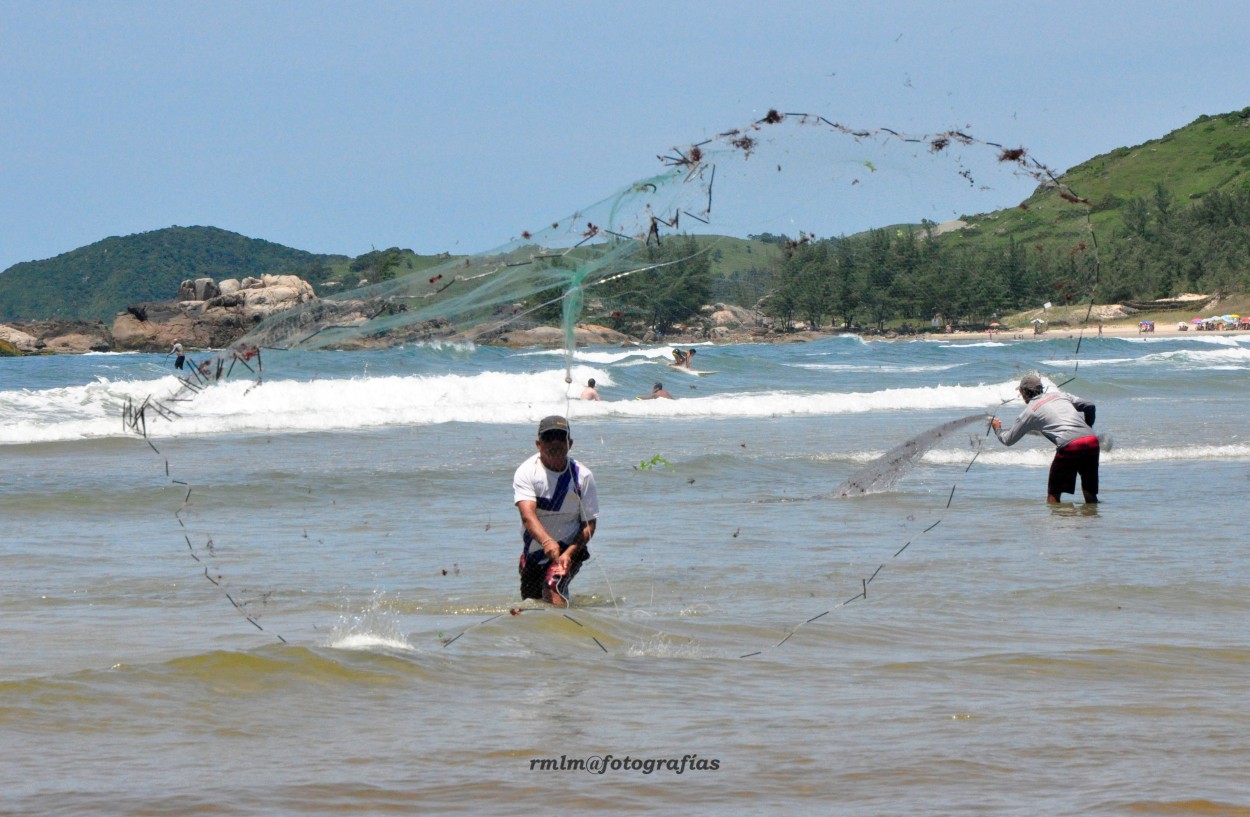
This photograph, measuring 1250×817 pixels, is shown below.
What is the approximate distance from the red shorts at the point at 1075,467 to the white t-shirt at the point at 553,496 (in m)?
5.94

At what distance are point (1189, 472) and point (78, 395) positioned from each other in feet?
62.9

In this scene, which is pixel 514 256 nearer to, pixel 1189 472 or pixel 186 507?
pixel 186 507

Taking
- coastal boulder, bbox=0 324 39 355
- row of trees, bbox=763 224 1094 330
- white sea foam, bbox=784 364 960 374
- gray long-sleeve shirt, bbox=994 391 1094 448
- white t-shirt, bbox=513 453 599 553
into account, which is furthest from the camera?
coastal boulder, bbox=0 324 39 355

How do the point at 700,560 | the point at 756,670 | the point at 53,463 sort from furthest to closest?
1. the point at 53,463
2. the point at 700,560
3. the point at 756,670

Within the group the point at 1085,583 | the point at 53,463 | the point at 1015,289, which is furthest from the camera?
the point at 1015,289

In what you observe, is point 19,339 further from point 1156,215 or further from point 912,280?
point 912,280

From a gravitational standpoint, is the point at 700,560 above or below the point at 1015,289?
below

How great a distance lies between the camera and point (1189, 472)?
13.5m

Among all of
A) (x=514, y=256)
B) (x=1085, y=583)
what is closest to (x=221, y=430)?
(x=514, y=256)

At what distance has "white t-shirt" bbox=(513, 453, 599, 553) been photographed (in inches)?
250

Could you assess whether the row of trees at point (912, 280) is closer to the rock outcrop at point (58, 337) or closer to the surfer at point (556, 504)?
the surfer at point (556, 504)

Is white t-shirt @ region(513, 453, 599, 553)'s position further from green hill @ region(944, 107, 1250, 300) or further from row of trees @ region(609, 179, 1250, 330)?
green hill @ region(944, 107, 1250, 300)

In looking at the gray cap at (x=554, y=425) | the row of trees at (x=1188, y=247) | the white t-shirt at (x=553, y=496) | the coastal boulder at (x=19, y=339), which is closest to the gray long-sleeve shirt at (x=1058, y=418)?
the white t-shirt at (x=553, y=496)

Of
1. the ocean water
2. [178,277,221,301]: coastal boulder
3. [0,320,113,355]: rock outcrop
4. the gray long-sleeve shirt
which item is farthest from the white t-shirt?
[0,320,113,355]: rock outcrop
